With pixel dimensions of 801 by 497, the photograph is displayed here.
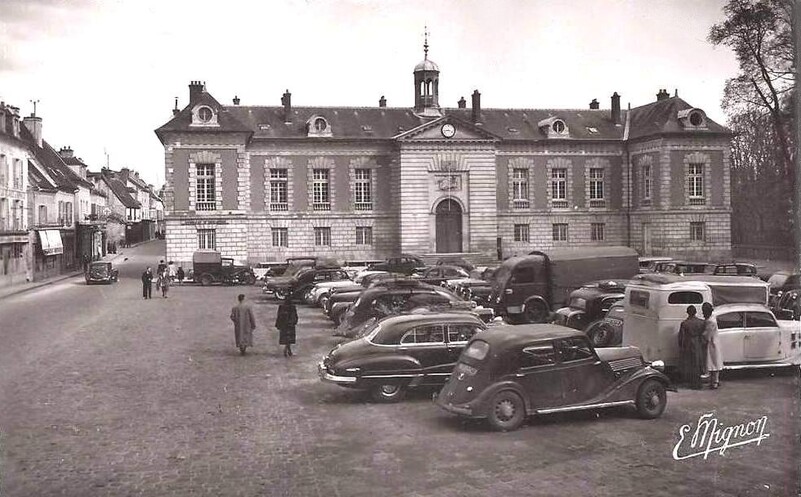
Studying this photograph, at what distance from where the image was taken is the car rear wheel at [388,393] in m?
10.9

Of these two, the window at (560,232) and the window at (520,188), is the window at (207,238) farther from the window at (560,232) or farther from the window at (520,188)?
the window at (560,232)

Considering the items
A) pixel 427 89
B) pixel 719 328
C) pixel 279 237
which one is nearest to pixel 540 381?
pixel 719 328

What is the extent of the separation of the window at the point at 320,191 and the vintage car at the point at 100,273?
12308 millimetres

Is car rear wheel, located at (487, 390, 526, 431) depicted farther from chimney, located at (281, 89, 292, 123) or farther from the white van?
chimney, located at (281, 89, 292, 123)

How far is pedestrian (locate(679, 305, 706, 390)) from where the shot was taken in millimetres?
11133

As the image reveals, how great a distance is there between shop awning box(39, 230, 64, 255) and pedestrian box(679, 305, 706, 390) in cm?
1227

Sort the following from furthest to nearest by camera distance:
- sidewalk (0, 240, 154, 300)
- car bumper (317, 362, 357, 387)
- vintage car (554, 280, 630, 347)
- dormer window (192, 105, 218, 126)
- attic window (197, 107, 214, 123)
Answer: attic window (197, 107, 214, 123), dormer window (192, 105, 218, 126), vintage car (554, 280, 630, 347), sidewalk (0, 240, 154, 300), car bumper (317, 362, 357, 387)

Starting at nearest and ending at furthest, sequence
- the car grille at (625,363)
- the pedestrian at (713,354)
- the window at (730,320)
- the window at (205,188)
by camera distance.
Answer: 1. the car grille at (625,363)
2. the pedestrian at (713,354)
3. the window at (730,320)
4. the window at (205,188)

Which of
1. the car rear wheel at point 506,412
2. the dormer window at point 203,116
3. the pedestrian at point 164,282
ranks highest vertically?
the dormer window at point 203,116

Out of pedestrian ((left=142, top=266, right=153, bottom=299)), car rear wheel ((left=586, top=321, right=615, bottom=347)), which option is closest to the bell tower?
pedestrian ((left=142, top=266, right=153, bottom=299))

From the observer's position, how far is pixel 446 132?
37.4 m

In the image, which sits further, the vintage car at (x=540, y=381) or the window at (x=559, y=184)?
the window at (x=559, y=184)

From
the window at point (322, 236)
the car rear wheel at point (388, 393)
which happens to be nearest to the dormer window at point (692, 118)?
the window at point (322, 236)

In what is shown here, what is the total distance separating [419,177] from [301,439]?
97.1 feet
